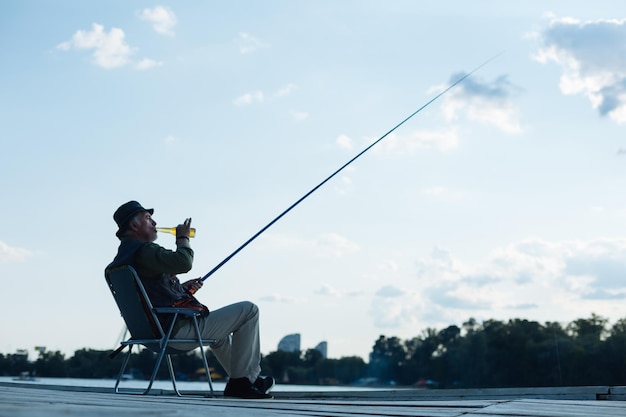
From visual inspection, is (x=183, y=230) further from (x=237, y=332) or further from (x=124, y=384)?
(x=124, y=384)

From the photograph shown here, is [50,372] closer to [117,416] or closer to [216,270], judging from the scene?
[216,270]

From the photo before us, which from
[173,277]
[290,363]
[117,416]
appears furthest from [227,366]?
[290,363]

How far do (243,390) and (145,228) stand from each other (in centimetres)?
118

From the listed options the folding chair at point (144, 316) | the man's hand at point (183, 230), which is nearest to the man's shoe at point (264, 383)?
the folding chair at point (144, 316)

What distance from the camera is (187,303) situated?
15.1 ft

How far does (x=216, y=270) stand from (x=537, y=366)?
5499 centimetres

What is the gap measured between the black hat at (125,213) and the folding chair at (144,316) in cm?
31

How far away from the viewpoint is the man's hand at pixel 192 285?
4.92 m

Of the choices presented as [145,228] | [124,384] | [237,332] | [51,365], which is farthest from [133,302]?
[51,365]

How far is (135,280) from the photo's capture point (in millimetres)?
4426

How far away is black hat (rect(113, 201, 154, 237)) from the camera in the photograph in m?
4.74

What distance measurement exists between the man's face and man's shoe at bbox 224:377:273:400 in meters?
1.06

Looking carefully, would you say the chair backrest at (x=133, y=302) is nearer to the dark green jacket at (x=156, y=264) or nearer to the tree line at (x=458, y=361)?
the dark green jacket at (x=156, y=264)

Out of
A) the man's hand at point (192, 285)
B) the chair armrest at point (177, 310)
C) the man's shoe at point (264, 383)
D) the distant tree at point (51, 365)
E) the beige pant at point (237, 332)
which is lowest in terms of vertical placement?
the man's shoe at point (264, 383)
